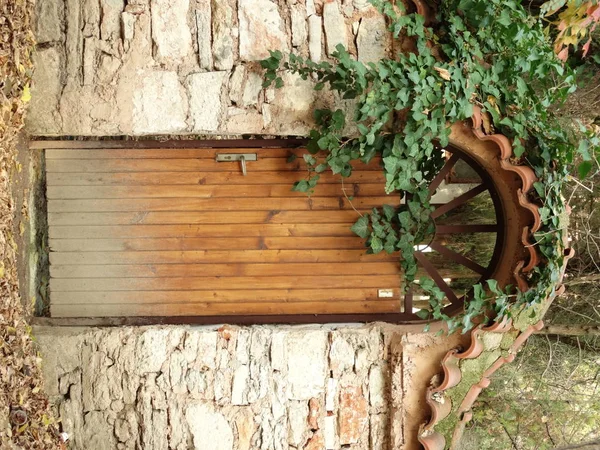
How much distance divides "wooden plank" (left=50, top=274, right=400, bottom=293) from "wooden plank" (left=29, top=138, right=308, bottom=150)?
996mm

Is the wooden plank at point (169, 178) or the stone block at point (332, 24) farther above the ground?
the stone block at point (332, 24)

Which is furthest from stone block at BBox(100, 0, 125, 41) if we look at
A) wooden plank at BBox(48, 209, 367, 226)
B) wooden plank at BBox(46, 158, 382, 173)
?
wooden plank at BBox(48, 209, 367, 226)

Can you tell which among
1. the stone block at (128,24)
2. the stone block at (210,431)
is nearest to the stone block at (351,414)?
the stone block at (210,431)

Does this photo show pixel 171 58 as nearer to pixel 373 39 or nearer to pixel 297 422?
pixel 373 39

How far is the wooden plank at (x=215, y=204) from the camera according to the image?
174 inches

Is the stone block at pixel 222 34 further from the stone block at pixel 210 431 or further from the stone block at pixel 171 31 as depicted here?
the stone block at pixel 210 431

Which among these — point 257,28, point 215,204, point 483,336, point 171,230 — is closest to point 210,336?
point 171,230

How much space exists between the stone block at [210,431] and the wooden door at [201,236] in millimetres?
752

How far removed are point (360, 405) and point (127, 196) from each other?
231cm

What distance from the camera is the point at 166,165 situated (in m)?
4.40

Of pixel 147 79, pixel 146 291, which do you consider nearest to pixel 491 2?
pixel 147 79

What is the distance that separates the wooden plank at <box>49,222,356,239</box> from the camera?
→ 4.43 meters

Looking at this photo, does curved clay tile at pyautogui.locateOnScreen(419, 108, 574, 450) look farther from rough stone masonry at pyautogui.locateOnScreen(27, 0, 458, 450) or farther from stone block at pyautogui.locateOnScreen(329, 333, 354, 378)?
stone block at pyautogui.locateOnScreen(329, 333, 354, 378)

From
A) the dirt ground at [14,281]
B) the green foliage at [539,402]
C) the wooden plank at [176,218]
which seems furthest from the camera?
the green foliage at [539,402]
